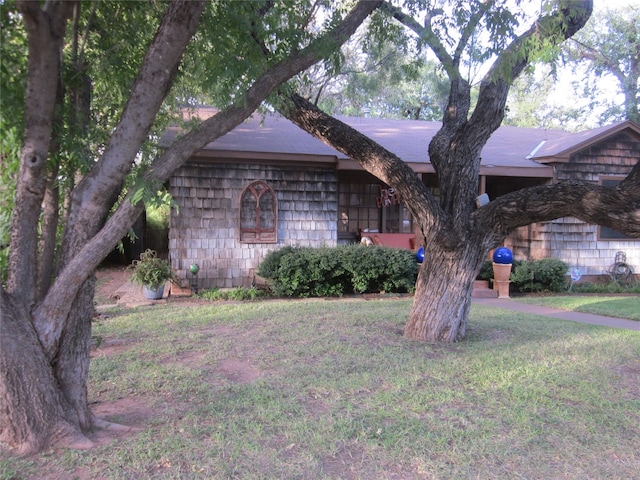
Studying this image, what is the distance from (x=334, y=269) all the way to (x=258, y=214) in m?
2.18

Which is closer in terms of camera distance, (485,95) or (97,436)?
(97,436)

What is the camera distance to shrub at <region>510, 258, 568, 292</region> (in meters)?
11.4

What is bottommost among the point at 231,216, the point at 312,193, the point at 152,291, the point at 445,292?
the point at 152,291

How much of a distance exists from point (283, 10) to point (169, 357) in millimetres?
4218

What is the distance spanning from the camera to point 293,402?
14.1ft

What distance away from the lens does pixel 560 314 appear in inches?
353

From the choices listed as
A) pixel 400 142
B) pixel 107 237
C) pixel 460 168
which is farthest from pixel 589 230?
pixel 107 237

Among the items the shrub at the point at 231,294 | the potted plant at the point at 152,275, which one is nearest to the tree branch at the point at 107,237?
the potted plant at the point at 152,275

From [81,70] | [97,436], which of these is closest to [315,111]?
[81,70]

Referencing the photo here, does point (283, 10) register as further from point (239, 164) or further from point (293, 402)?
point (239, 164)

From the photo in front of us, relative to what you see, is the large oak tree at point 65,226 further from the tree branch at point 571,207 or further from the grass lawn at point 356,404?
the tree branch at point 571,207

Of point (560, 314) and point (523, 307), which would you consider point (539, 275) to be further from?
point (560, 314)

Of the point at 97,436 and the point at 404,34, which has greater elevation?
the point at 404,34

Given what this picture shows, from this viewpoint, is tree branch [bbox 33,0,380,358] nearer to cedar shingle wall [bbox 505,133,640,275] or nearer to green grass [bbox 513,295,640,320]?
green grass [bbox 513,295,640,320]
